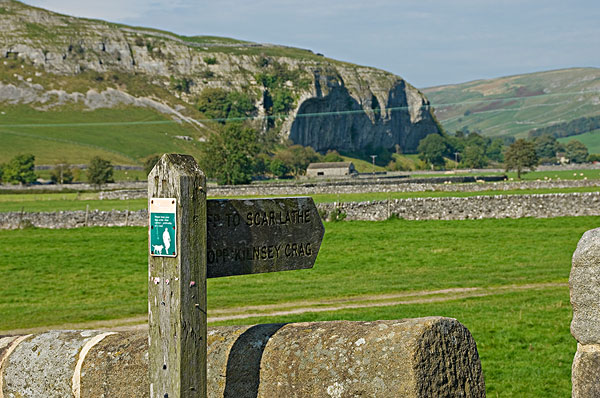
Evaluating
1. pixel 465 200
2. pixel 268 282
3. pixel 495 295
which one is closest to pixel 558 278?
pixel 495 295

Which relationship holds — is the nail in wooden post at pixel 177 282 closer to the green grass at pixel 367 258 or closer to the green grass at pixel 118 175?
the green grass at pixel 367 258

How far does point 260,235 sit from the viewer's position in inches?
214

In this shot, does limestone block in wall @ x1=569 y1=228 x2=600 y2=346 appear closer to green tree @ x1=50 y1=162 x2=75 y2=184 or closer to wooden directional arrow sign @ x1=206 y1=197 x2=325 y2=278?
wooden directional arrow sign @ x1=206 y1=197 x2=325 y2=278

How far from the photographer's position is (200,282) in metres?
4.91

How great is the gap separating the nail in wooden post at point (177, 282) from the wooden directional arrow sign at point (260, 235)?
23 centimetres

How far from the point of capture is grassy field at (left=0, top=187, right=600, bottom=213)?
57.6 meters

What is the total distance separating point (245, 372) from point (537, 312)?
1262 cm

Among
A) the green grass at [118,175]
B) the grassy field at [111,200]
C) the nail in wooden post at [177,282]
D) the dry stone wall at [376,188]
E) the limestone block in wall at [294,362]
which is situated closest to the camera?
the nail in wooden post at [177,282]

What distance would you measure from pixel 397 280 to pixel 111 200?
50775mm

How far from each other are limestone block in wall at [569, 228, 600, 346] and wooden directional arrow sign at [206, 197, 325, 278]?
2.42 metres

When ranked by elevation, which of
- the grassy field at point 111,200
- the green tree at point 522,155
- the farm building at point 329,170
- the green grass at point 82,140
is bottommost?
the farm building at point 329,170

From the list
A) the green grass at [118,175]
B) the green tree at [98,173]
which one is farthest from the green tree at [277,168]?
the green tree at [98,173]

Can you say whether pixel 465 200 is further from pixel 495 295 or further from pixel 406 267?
pixel 495 295

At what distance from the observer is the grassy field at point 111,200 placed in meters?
57.6
